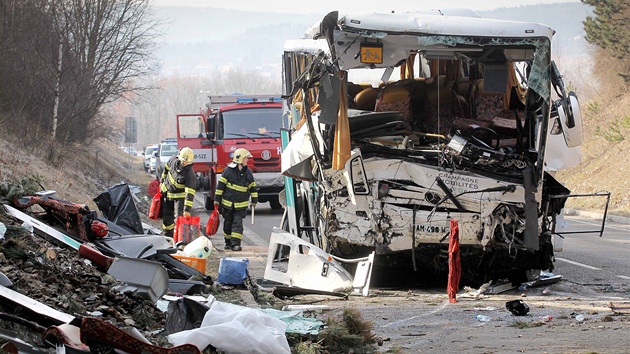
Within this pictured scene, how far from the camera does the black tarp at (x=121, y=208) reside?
1218 cm

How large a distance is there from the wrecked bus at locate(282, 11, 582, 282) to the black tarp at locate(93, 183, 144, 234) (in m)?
2.40

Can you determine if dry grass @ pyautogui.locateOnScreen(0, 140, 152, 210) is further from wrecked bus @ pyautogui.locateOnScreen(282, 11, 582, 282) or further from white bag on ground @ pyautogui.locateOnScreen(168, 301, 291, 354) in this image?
white bag on ground @ pyautogui.locateOnScreen(168, 301, 291, 354)

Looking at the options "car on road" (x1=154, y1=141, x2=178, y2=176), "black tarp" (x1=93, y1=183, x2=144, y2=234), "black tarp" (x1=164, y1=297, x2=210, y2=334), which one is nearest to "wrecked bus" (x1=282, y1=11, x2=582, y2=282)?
"black tarp" (x1=93, y1=183, x2=144, y2=234)

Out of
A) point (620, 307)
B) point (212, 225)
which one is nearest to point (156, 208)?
point (212, 225)

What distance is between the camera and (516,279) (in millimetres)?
11188

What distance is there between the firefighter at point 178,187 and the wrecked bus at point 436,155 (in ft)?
12.3

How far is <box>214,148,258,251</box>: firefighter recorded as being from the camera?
15.3m

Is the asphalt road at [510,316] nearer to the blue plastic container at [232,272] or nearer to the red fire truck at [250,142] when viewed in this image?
the blue plastic container at [232,272]

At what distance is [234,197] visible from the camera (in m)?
15.3

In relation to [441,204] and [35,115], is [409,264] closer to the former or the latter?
[441,204]

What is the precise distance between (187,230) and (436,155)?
4.86 metres

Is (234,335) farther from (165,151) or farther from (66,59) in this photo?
(165,151)

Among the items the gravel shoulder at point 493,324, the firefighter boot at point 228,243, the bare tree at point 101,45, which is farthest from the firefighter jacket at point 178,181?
the bare tree at point 101,45

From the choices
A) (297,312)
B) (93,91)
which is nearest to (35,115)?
(93,91)
